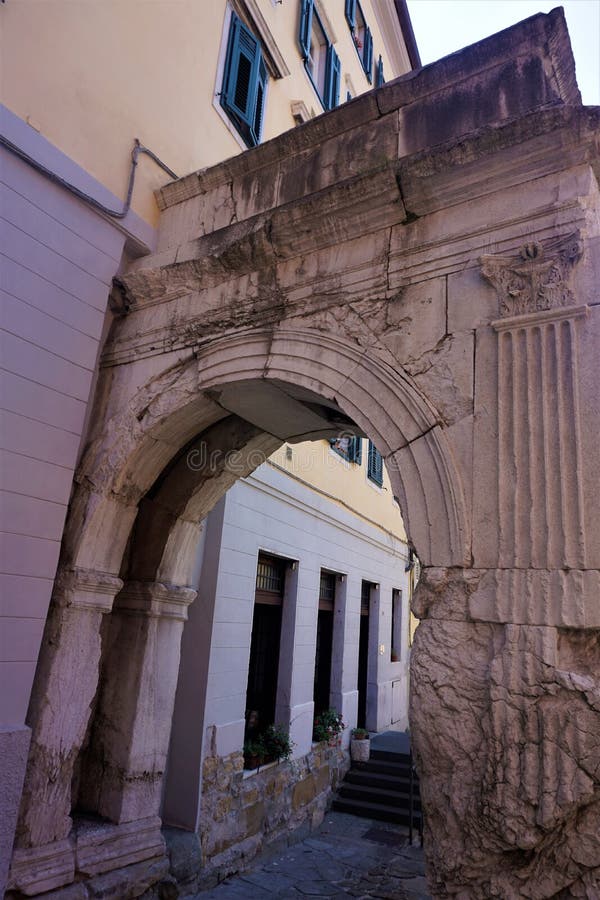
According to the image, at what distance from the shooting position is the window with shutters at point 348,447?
8883 millimetres

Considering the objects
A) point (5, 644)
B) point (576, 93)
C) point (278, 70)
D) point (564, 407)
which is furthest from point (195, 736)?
point (278, 70)

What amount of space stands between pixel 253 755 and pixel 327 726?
81.9 inches

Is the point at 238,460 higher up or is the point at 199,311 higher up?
the point at 199,311

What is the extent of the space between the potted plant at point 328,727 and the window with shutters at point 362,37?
10.2 metres

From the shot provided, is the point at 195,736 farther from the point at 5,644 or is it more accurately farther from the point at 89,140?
the point at 89,140

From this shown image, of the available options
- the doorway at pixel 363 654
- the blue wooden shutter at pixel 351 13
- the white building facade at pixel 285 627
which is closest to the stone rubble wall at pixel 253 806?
the white building facade at pixel 285 627

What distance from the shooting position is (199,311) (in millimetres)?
3967

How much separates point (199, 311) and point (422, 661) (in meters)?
2.58

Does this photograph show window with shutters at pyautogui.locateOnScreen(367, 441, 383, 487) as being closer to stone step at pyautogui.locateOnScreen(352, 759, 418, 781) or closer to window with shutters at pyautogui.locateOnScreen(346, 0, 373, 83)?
stone step at pyautogui.locateOnScreen(352, 759, 418, 781)

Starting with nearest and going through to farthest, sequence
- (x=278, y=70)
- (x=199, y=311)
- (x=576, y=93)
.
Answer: (x=576, y=93), (x=199, y=311), (x=278, y=70)

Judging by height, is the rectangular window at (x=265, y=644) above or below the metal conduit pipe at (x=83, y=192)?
→ below

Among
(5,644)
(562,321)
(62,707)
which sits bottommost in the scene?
(62,707)

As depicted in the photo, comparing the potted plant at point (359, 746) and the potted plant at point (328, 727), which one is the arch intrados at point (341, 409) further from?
the potted plant at point (359, 746)

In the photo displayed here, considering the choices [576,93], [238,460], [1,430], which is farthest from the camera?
[238,460]
